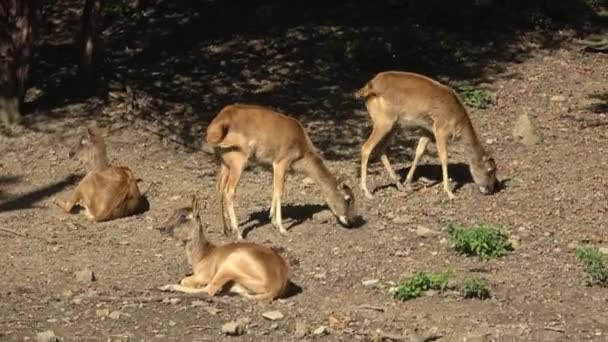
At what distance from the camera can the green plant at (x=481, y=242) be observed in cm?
1160

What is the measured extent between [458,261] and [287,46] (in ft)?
26.5

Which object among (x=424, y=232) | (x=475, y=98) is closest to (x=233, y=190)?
(x=424, y=232)

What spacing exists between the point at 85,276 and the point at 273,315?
199 cm

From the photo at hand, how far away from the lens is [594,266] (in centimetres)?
1087

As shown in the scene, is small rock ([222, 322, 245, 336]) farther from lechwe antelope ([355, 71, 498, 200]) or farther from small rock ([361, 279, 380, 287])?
lechwe antelope ([355, 71, 498, 200])

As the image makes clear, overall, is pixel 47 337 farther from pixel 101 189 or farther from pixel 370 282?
pixel 101 189

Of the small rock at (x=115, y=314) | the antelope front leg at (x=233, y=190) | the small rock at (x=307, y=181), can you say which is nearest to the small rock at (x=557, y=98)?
the small rock at (x=307, y=181)

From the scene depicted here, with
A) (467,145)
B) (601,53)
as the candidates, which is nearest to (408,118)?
(467,145)

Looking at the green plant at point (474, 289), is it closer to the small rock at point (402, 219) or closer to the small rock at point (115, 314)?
the small rock at point (402, 219)

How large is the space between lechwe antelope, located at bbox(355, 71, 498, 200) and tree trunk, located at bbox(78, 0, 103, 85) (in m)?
4.16

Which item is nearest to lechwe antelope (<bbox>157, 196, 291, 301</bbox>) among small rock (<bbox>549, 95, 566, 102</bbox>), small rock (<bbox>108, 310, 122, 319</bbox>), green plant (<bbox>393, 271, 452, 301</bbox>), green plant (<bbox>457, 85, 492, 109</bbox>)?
small rock (<bbox>108, 310, 122, 319</bbox>)

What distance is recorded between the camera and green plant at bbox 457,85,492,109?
55.2 ft

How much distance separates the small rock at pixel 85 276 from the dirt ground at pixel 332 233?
0.09m

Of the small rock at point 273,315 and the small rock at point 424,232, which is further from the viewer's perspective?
the small rock at point 424,232
